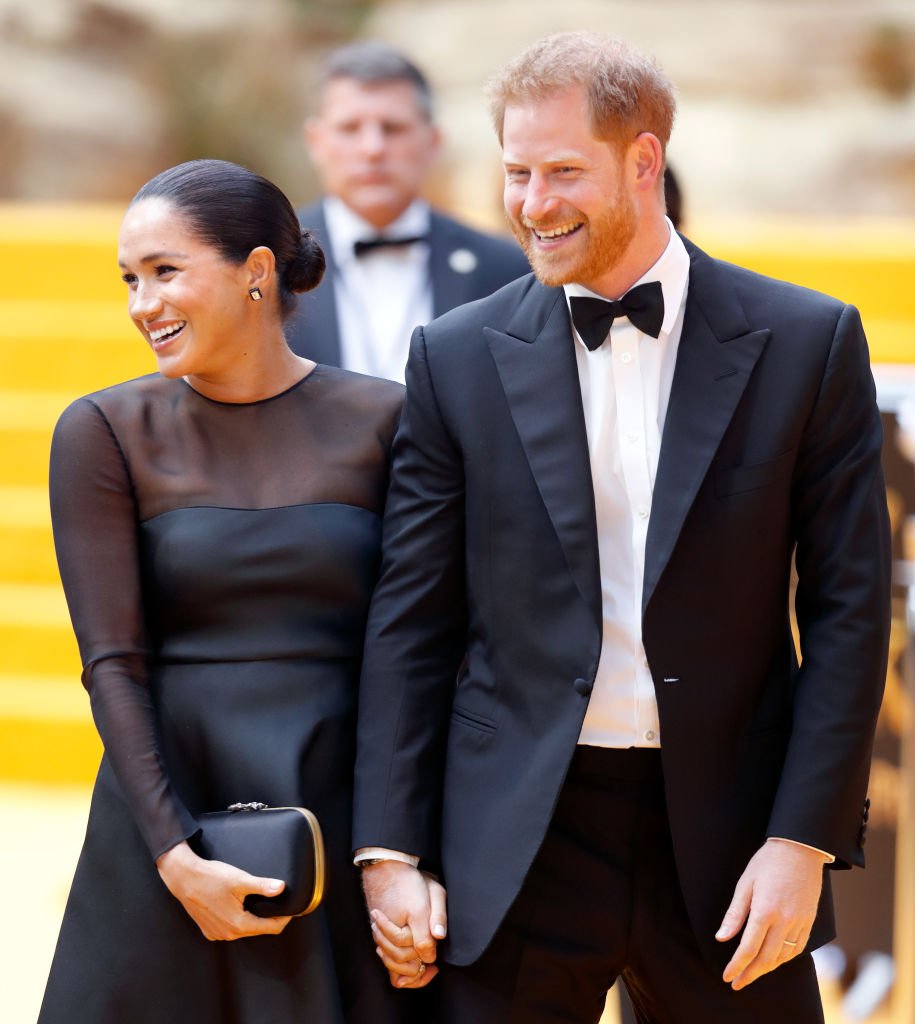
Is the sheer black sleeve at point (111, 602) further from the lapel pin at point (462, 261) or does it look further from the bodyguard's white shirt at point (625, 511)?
the lapel pin at point (462, 261)

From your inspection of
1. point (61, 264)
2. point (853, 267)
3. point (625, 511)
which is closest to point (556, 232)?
point (625, 511)

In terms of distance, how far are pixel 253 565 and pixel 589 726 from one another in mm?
514

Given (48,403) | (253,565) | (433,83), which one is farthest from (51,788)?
(433,83)

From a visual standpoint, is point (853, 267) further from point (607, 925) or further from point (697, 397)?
point (607, 925)

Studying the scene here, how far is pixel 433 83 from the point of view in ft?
40.8

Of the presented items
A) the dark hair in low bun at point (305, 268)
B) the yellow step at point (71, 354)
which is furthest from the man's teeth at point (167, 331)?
the yellow step at point (71, 354)

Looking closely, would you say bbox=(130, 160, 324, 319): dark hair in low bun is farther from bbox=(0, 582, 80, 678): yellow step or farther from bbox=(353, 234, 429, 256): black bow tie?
bbox=(0, 582, 80, 678): yellow step

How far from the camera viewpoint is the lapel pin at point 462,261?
4254 mm

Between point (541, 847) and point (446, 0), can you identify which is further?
point (446, 0)

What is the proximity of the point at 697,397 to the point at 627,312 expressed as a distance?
15 cm

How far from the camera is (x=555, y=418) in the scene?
2100 mm

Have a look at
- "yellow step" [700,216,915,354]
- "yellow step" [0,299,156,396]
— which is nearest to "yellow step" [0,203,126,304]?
"yellow step" [0,299,156,396]

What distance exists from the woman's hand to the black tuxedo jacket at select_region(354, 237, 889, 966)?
17 cm

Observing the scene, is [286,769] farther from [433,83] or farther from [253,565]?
[433,83]
